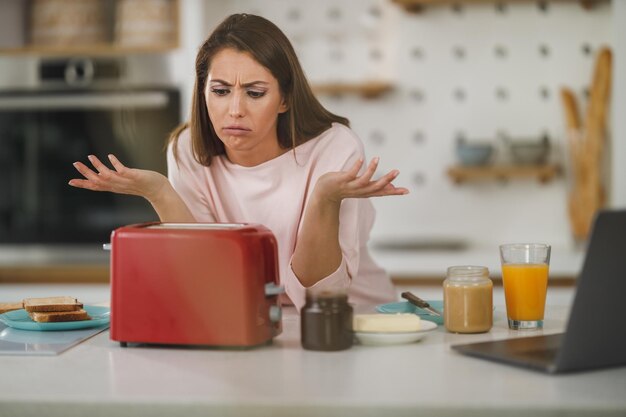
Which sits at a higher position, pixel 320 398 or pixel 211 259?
pixel 211 259

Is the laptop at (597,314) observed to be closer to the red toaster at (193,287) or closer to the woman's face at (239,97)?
the red toaster at (193,287)

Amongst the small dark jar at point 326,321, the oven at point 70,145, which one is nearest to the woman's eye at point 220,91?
the small dark jar at point 326,321

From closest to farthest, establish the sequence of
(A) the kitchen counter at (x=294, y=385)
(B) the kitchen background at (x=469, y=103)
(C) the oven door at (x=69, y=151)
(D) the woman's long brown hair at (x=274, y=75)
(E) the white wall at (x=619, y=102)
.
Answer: (A) the kitchen counter at (x=294, y=385)
(D) the woman's long brown hair at (x=274, y=75)
(E) the white wall at (x=619, y=102)
(C) the oven door at (x=69, y=151)
(B) the kitchen background at (x=469, y=103)

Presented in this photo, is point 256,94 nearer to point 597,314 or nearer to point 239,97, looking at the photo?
point 239,97

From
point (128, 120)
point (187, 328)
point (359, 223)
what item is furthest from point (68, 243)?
point (187, 328)

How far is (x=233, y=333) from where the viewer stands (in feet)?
4.46

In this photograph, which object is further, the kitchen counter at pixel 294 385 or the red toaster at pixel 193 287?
the red toaster at pixel 193 287

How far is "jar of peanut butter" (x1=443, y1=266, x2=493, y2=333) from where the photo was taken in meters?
1.47

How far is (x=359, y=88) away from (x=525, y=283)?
2.56 metres

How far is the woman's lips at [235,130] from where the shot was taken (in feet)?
6.25

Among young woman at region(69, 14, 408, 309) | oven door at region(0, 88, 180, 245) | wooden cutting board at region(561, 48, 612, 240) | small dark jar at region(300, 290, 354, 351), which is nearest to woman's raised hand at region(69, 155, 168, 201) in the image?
young woman at region(69, 14, 408, 309)

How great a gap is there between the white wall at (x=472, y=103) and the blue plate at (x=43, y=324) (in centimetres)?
261

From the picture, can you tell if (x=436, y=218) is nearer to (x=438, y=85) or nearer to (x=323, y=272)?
(x=438, y=85)

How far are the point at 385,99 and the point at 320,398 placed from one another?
3206mm
